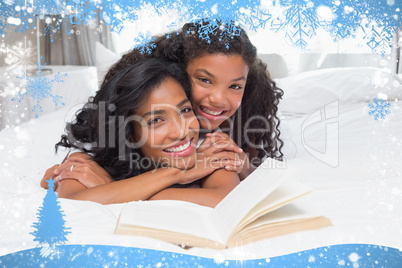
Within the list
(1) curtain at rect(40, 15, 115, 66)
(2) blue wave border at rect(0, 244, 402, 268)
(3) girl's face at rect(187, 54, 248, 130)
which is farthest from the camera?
(1) curtain at rect(40, 15, 115, 66)

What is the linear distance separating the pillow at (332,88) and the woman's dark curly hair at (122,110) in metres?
0.99

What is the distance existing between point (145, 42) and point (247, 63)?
45 centimetres

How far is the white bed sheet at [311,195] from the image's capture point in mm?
689

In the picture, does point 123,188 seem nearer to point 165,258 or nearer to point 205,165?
point 205,165

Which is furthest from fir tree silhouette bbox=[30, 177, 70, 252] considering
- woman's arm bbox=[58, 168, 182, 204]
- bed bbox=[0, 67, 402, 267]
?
woman's arm bbox=[58, 168, 182, 204]

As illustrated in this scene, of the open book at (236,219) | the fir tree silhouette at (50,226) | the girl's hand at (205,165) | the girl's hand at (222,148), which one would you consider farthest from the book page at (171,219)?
the girl's hand at (222,148)

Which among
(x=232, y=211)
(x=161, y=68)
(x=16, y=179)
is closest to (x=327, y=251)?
(x=232, y=211)

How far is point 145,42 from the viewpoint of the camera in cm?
103

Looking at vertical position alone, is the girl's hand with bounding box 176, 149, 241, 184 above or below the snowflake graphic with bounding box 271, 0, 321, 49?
below

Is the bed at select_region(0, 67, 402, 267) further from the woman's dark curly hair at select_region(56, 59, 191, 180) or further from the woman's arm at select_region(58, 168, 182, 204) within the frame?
the woman's dark curly hair at select_region(56, 59, 191, 180)

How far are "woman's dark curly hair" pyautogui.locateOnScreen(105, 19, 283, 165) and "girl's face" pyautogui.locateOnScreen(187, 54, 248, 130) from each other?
0.03 m

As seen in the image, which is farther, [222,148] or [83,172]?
[222,148]

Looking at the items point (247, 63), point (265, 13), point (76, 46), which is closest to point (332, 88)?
point (247, 63)

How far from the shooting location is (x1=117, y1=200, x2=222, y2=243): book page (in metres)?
0.68
